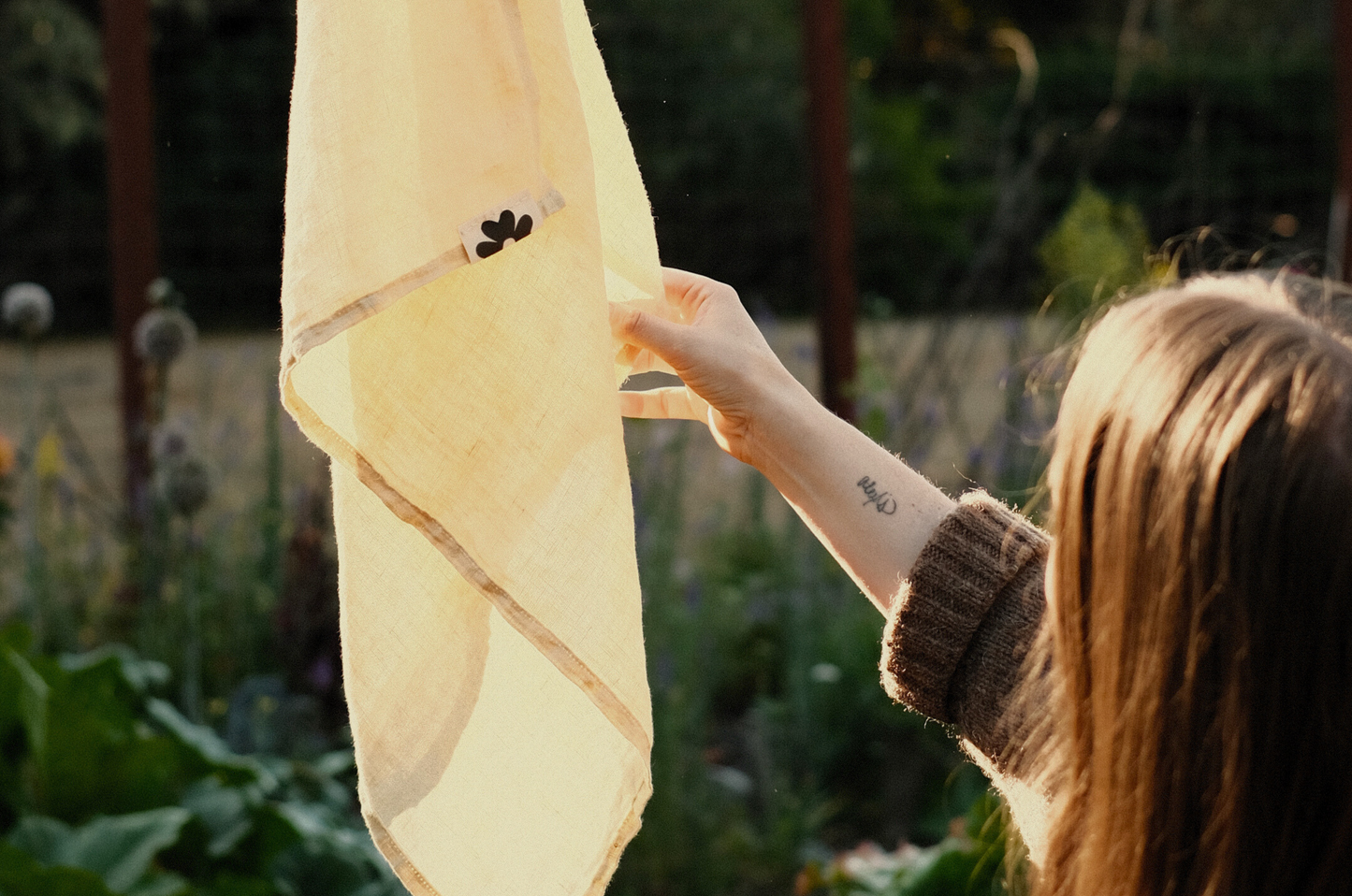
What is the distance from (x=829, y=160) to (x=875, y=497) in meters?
2.57

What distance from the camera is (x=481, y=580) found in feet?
3.04

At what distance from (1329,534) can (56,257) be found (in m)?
6.34

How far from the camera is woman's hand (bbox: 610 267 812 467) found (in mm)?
1068

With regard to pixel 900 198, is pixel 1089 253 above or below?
above

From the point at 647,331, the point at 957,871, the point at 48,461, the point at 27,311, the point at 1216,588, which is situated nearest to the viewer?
the point at 1216,588

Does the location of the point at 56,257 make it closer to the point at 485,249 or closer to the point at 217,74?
the point at 217,74

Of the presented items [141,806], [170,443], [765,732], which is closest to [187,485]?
[170,443]

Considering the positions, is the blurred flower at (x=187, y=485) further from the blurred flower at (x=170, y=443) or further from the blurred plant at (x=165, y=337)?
the blurred plant at (x=165, y=337)

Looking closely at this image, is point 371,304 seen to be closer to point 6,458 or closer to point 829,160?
point 6,458

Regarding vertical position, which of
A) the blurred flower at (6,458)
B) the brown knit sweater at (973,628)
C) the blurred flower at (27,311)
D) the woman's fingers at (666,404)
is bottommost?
the blurred flower at (6,458)

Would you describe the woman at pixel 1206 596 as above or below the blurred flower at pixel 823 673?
above

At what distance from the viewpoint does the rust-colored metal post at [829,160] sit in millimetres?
3596

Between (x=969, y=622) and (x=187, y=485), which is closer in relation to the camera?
(x=969, y=622)

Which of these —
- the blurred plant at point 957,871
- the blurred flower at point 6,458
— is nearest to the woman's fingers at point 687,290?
the blurred plant at point 957,871
